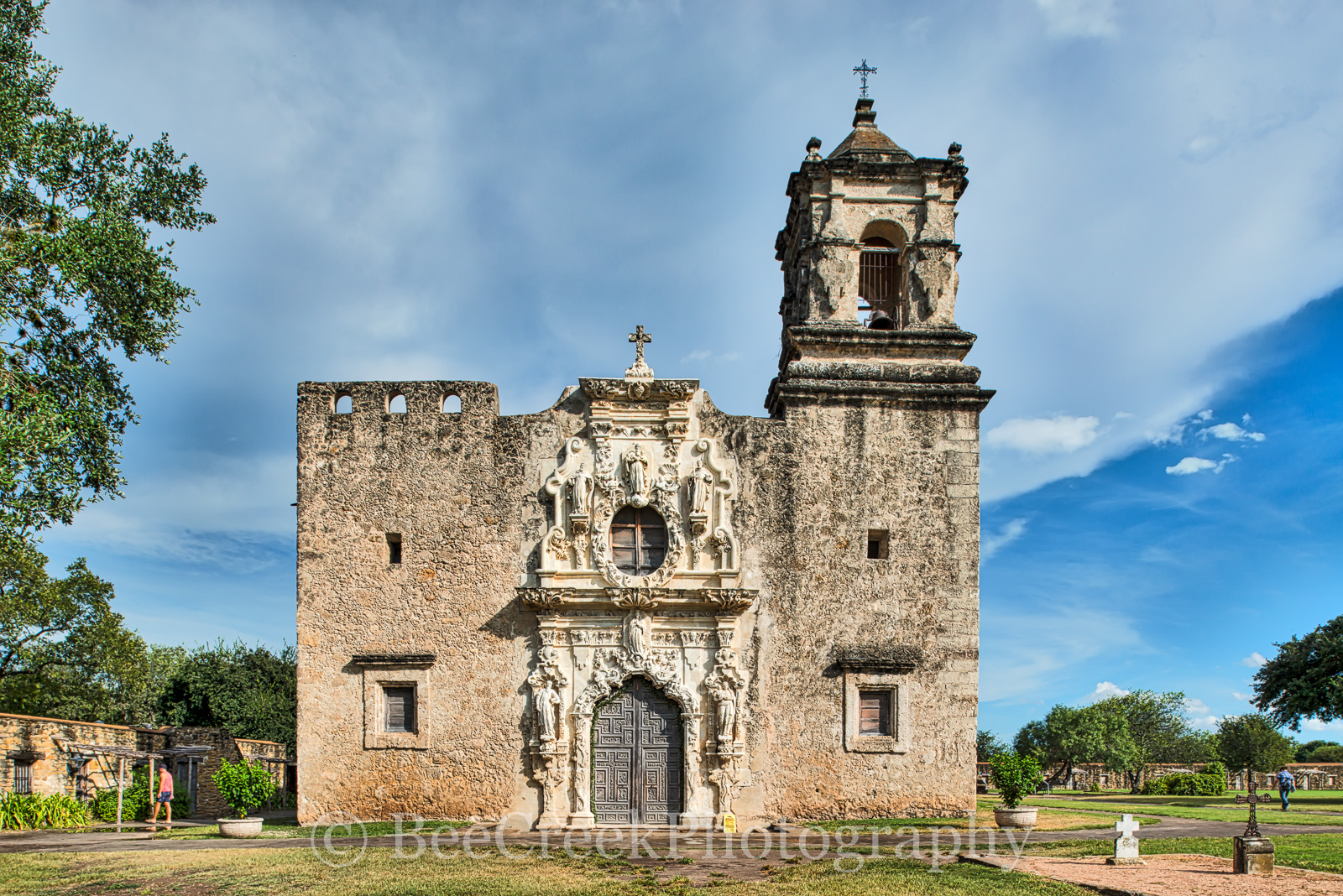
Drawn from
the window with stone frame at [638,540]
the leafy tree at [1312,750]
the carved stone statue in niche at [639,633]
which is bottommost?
the leafy tree at [1312,750]

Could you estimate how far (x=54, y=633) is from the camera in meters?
32.0

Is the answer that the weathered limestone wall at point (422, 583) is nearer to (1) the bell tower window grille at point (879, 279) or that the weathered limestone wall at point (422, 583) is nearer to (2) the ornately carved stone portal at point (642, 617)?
(2) the ornately carved stone portal at point (642, 617)

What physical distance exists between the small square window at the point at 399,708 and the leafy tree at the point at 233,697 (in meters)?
16.0

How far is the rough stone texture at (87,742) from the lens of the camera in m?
17.8

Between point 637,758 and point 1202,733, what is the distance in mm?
41973

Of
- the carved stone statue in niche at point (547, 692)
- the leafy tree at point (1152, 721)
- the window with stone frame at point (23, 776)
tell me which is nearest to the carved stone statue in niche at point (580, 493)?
the carved stone statue in niche at point (547, 692)

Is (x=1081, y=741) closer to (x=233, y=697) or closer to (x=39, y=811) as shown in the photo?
(x=233, y=697)

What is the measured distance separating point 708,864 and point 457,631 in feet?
20.4

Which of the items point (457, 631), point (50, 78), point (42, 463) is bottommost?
point (457, 631)

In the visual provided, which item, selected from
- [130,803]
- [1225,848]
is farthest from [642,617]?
[130,803]

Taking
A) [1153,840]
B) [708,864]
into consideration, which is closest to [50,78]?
[708,864]

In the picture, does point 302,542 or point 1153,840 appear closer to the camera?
point 1153,840

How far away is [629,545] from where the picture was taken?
53.5ft

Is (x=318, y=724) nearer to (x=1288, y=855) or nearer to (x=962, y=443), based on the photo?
Answer: (x=962, y=443)
